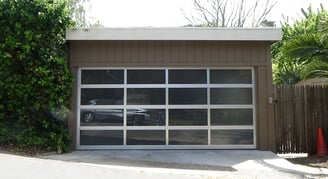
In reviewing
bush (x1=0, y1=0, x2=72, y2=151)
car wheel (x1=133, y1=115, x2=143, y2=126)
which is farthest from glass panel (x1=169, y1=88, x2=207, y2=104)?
bush (x1=0, y1=0, x2=72, y2=151)

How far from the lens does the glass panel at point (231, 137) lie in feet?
36.9

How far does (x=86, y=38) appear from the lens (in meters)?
10.7

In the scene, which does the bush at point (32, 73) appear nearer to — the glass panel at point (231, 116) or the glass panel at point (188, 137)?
the glass panel at point (188, 137)

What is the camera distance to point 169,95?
36.9ft

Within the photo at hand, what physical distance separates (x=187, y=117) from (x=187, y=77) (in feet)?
4.05

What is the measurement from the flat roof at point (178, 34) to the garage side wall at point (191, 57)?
35 centimetres

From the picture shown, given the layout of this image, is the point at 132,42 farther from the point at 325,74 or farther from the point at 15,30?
the point at 325,74

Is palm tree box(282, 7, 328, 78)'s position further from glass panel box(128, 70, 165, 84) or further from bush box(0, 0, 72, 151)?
bush box(0, 0, 72, 151)

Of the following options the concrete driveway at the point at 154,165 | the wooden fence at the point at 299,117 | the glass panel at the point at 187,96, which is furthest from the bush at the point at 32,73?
the wooden fence at the point at 299,117

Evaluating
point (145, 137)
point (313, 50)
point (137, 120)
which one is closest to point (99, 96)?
point (137, 120)

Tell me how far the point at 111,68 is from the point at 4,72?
3.03 m

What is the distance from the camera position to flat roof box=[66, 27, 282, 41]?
10.7 m

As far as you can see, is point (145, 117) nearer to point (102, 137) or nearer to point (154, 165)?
point (102, 137)

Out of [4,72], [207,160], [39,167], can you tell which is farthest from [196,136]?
[4,72]
